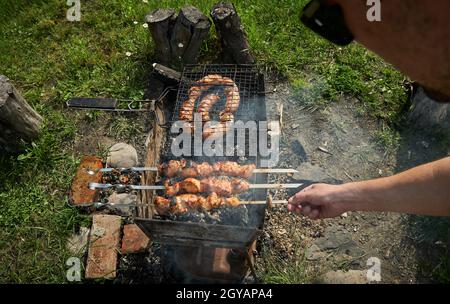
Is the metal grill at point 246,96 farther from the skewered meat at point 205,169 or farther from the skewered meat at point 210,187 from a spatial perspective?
the skewered meat at point 210,187

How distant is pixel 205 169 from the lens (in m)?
3.93

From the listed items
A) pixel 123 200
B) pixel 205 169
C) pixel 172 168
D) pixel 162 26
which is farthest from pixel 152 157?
pixel 162 26

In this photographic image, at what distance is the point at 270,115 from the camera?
17.1ft

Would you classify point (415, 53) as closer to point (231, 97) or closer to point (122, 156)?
point (231, 97)

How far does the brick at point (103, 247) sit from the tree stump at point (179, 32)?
8.85ft

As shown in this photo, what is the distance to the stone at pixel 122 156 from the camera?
15.6 ft

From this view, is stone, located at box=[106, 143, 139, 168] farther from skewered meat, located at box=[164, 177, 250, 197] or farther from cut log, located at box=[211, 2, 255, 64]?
cut log, located at box=[211, 2, 255, 64]

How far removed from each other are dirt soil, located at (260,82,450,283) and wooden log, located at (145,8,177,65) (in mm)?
1853

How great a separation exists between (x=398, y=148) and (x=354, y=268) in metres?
1.80

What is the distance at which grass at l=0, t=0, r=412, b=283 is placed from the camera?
451cm

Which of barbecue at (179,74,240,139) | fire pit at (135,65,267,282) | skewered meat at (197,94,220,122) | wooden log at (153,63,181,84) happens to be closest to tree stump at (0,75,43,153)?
wooden log at (153,63,181,84)

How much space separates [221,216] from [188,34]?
9.64 ft
